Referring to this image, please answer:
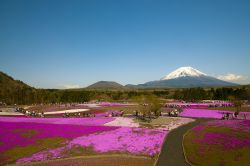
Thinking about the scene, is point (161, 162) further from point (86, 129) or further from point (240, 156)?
point (86, 129)

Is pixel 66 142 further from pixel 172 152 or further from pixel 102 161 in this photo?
pixel 172 152

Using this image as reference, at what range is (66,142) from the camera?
A: 41.3m

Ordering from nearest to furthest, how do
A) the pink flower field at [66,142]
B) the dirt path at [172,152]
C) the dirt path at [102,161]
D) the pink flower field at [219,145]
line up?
1. the pink flower field at [219,145]
2. the dirt path at [172,152]
3. the dirt path at [102,161]
4. the pink flower field at [66,142]

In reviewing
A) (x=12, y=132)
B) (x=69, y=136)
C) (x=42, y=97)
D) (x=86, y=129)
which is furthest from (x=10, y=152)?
(x=42, y=97)

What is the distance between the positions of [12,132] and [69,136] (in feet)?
44.1

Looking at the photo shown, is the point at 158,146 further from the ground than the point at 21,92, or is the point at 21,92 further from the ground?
the point at 21,92

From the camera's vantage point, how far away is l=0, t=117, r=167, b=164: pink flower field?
115 ft

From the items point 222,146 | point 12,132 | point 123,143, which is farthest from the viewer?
point 12,132

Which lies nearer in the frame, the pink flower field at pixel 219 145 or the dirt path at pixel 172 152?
the pink flower field at pixel 219 145

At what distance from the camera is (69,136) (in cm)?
4606

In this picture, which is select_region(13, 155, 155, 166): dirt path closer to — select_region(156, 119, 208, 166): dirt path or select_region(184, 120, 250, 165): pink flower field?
select_region(156, 119, 208, 166): dirt path

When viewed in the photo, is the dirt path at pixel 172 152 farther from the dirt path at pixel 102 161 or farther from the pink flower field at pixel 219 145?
the dirt path at pixel 102 161

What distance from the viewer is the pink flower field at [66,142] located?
1385 inches

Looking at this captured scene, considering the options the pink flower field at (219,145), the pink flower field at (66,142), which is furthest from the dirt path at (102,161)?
the pink flower field at (219,145)
